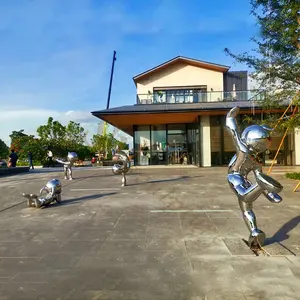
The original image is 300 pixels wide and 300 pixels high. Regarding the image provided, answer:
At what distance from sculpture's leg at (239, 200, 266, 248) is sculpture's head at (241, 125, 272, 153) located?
87 cm

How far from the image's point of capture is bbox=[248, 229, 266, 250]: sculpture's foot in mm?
4598

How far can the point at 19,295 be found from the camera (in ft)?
11.2

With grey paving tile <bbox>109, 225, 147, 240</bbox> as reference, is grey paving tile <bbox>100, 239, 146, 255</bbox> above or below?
below

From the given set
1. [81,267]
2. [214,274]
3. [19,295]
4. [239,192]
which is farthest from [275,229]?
[19,295]

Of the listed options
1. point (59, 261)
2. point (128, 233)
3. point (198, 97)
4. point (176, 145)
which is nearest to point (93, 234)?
point (128, 233)

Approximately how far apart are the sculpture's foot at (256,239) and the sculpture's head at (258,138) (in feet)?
4.01

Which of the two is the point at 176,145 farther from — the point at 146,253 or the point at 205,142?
the point at 146,253

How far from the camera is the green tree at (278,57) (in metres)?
10.7

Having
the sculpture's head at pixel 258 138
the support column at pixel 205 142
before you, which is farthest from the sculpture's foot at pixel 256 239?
the support column at pixel 205 142

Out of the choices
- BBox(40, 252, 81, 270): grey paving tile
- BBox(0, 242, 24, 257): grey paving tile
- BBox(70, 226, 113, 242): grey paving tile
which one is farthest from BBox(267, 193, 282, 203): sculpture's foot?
BBox(0, 242, 24, 257): grey paving tile

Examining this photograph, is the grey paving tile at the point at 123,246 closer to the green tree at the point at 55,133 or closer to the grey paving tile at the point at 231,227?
the grey paving tile at the point at 231,227

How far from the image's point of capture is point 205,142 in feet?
75.8

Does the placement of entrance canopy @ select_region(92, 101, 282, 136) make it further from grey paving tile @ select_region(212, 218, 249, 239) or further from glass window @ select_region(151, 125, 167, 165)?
grey paving tile @ select_region(212, 218, 249, 239)

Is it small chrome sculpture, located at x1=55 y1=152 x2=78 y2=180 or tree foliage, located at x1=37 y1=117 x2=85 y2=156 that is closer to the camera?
small chrome sculpture, located at x1=55 y1=152 x2=78 y2=180
